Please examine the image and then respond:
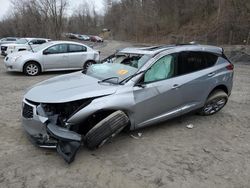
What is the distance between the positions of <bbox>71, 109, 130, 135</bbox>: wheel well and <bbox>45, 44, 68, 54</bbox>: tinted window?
26.0 feet

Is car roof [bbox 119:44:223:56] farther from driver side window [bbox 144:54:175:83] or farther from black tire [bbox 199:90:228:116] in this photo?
black tire [bbox 199:90:228:116]

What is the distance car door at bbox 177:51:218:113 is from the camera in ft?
17.0

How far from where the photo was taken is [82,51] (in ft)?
40.4

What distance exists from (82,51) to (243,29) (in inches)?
645

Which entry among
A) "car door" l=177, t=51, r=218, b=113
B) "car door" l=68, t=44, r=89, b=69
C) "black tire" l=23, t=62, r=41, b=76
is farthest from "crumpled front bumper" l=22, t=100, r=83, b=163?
"car door" l=68, t=44, r=89, b=69

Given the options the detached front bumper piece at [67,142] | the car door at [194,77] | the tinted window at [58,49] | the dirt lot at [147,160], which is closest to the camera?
the dirt lot at [147,160]

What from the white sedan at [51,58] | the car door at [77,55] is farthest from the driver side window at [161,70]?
the car door at [77,55]

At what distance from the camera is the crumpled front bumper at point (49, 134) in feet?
12.1

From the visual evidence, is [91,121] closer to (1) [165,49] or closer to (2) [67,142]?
(2) [67,142]

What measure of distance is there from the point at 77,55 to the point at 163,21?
115ft

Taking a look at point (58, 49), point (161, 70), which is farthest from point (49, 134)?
point (58, 49)

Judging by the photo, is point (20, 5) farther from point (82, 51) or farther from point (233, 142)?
point (233, 142)

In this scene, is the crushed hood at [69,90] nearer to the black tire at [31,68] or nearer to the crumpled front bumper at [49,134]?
the crumpled front bumper at [49,134]

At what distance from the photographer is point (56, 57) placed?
37.7ft
